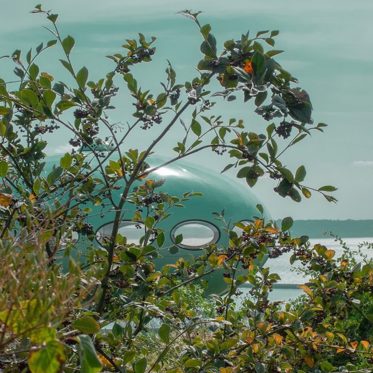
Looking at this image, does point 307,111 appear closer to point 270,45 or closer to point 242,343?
point 270,45

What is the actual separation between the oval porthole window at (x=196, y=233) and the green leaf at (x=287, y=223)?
31.8 ft

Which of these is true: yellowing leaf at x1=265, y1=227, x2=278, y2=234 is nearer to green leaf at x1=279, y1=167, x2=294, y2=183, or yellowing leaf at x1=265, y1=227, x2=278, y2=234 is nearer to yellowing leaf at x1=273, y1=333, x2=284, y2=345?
yellowing leaf at x1=273, y1=333, x2=284, y2=345

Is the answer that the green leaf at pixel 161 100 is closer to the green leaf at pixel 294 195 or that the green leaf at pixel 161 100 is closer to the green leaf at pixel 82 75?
the green leaf at pixel 82 75

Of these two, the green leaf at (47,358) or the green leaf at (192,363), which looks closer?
the green leaf at (47,358)

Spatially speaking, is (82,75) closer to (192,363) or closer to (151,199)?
(151,199)

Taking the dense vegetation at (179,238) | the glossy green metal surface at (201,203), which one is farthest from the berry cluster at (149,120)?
the glossy green metal surface at (201,203)

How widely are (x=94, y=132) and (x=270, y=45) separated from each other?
85cm

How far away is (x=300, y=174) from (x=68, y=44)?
94 cm

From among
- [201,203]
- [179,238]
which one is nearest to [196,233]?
[201,203]

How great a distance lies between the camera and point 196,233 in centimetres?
1365

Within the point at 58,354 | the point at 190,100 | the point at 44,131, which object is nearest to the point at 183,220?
the point at 44,131

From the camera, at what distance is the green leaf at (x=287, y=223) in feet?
10.2

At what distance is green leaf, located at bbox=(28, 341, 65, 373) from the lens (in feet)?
4.00

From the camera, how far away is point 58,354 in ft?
4.30
